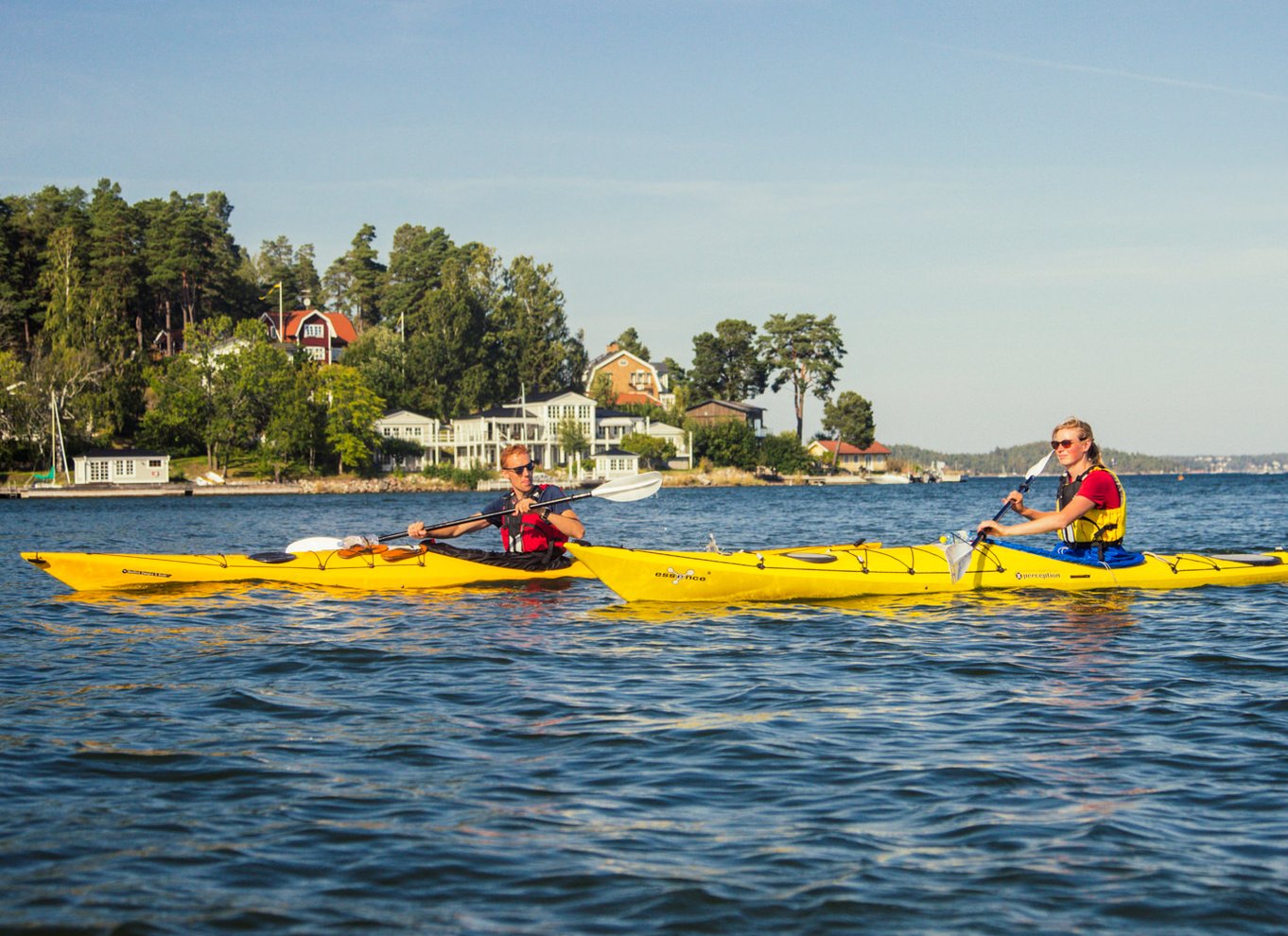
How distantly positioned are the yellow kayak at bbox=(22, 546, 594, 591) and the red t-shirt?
5279mm

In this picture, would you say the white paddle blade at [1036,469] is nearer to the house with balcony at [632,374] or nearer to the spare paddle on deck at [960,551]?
the spare paddle on deck at [960,551]

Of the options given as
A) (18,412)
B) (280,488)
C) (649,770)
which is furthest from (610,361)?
(649,770)

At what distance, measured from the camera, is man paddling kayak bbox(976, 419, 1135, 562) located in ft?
36.6

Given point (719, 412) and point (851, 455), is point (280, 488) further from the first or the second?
point (851, 455)

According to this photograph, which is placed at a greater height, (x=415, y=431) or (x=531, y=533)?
(x=415, y=431)

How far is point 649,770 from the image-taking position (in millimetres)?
6094

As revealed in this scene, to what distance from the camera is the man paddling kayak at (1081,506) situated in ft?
36.6

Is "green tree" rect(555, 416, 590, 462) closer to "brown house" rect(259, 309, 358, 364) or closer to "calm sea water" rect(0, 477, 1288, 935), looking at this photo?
"brown house" rect(259, 309, 358, 364)

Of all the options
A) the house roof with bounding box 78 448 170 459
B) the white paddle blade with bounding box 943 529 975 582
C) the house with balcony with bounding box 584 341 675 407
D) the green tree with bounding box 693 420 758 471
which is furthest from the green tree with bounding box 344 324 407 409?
the white paddle blade with bounding box 943 529 975 582

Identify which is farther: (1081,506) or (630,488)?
(630,488)

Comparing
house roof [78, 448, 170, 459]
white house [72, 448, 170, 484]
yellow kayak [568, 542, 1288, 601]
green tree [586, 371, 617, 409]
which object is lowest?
yellow kayak [568, 542, 1288, 601]

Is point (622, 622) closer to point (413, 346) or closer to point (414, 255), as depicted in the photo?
point (413, 346)

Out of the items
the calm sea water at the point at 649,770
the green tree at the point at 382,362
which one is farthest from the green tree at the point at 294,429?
the calm sea water at the point at 649,770

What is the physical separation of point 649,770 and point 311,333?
91631 mm
